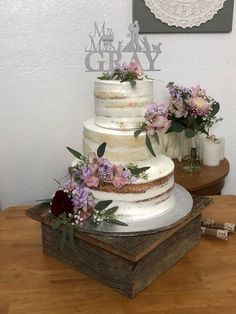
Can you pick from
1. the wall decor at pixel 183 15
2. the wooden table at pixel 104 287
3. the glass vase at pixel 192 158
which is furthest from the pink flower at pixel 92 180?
the wall decor at pixel 183 15

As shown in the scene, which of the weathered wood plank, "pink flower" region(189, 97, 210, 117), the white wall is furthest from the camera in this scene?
the white wall

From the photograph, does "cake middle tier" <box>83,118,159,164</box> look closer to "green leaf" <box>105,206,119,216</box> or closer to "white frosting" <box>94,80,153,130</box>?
"white frosting" <box>94,80,153,130</box>

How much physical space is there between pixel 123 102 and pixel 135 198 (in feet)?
0.88

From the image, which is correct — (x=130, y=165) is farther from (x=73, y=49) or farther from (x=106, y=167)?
(x=73, y=49)

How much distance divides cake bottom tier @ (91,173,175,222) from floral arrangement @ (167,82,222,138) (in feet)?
2.14

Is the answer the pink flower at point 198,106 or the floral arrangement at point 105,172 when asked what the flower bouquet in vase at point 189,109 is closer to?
the pink flower at point 198,106

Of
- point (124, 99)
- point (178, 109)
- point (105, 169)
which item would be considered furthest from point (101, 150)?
point (178, 109)

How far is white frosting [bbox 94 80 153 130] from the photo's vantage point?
1.08m

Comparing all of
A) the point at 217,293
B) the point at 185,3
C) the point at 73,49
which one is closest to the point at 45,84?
the point at 73,49

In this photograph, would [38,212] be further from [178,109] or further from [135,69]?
[178,109]

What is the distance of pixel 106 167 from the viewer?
41.1 inches

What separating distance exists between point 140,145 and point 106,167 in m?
0.12

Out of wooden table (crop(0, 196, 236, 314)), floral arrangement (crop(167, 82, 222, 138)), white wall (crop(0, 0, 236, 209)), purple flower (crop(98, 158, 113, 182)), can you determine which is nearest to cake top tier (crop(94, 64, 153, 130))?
purple flower (crop(98, 158, 113, 182))

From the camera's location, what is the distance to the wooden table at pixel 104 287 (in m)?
0.94
